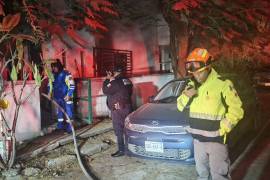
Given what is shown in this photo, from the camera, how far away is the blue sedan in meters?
5.96

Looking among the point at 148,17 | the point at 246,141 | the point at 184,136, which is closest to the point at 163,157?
the point at 184,136

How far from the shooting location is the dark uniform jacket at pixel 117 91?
6.79m

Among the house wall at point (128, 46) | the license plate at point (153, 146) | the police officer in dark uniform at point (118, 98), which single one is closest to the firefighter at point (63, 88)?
the police officer in dark uniform at point (118, 98)

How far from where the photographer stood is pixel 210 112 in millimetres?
3971

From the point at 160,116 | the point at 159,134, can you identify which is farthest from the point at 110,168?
the point at 160,116

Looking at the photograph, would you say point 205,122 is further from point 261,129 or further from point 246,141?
point 261,129

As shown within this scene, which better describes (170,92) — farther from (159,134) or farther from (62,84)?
(62,84)

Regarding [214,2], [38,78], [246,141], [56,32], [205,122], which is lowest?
[246,141]

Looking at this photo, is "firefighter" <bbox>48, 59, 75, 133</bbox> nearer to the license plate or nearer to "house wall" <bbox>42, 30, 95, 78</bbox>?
"house wall" <bbox>42, 30, 95, 78</bbox>

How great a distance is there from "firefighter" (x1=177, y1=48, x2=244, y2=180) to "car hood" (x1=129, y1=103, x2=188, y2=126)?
6.27ft

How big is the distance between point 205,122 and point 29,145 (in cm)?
464

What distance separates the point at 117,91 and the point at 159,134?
1.26 metres

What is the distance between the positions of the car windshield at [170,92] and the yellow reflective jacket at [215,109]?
10.5ft

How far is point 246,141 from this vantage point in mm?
8141
